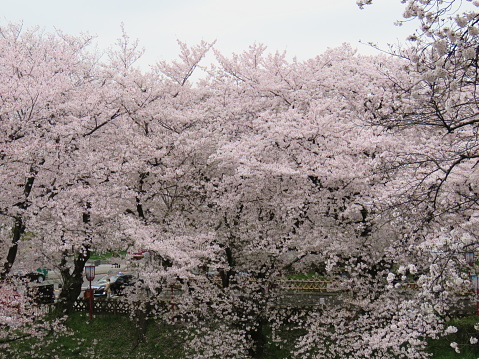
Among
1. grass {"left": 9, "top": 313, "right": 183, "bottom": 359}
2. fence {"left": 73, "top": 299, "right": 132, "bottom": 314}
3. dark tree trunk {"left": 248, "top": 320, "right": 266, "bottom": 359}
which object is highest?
fence {"left": 73, "top": 299, "right": 132, "bottom": 314}

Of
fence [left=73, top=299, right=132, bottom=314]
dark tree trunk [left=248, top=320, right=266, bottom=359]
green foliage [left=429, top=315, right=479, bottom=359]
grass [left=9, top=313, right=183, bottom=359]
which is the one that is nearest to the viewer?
green foliage [left=429, top=315, right=479, bottom=359]

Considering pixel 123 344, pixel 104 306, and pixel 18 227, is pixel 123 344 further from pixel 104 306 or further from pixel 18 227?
pixel 18 227

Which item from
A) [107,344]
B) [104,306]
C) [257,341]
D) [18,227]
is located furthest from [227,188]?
[104,306]

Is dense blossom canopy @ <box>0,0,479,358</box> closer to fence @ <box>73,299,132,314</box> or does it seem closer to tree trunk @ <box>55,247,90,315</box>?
tree trunk @ <box>55,247,90,315</box>

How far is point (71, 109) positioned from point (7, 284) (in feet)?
20.7

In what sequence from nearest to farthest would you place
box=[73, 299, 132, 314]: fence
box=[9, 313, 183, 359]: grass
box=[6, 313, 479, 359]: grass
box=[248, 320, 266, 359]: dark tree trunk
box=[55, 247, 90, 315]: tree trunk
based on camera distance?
1. box=[248, 320, 266, 359]: dark tree trunk
2. box=[6, 313, 479, 359]: grass
3. box=[9, 313, 183, 359]: grass
4. box=[55, 247, 90, 315]: tree trunk
5. box=[73, 299, 132, 314]: fence

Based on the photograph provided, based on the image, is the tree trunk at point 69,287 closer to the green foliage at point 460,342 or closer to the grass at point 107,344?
the grass at point 107,344

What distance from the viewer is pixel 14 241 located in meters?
14.0

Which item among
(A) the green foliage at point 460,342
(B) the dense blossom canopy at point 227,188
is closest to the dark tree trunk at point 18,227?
(B) the dense blossom canopy at point 227,188

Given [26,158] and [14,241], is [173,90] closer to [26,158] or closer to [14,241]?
[26,158]

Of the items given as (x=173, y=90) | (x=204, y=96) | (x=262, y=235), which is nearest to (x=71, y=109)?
(x=173, y=90)

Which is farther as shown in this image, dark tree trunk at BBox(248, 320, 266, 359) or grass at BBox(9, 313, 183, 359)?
grass at BBox(9, 313, 183, 359)

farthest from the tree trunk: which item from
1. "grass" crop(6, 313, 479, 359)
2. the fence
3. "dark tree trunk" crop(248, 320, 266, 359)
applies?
"dark tree trunk" crop(248, 320, 266, 359)

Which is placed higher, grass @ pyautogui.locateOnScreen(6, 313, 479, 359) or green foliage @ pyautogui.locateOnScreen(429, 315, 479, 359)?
green foliage @ pyautogui.locateOnScreen(429, 315, 479, 359)
